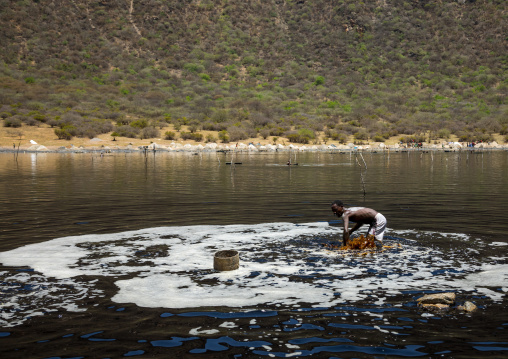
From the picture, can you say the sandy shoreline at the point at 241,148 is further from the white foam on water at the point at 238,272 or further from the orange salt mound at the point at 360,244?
the orange salt mound at the point at 360,244

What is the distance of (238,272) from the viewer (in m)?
11.1

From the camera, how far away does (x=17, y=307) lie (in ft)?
29.0

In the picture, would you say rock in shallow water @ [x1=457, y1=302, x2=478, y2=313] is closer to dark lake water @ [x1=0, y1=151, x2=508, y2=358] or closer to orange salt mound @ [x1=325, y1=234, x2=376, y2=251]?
dark lake water @ [x1=0, y1=151, x2=508, y2=358]

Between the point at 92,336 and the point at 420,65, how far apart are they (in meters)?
121

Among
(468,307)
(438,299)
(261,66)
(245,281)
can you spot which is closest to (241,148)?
(261,66)

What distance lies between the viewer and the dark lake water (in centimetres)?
747

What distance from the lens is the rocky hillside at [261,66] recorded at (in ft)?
292

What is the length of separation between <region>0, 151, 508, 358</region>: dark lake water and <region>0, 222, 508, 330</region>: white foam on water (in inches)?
1.7

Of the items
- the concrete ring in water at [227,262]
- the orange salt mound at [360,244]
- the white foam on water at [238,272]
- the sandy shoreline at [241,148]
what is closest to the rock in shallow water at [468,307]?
the white foam on water at [238,272]

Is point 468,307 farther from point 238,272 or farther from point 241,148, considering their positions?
point 241,148

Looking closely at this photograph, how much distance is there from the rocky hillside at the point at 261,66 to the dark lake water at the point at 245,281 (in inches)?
2405

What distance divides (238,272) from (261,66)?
111 metres

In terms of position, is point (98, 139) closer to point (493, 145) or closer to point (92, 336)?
point (493, 145)

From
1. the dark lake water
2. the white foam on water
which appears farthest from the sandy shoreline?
the white foam on water
